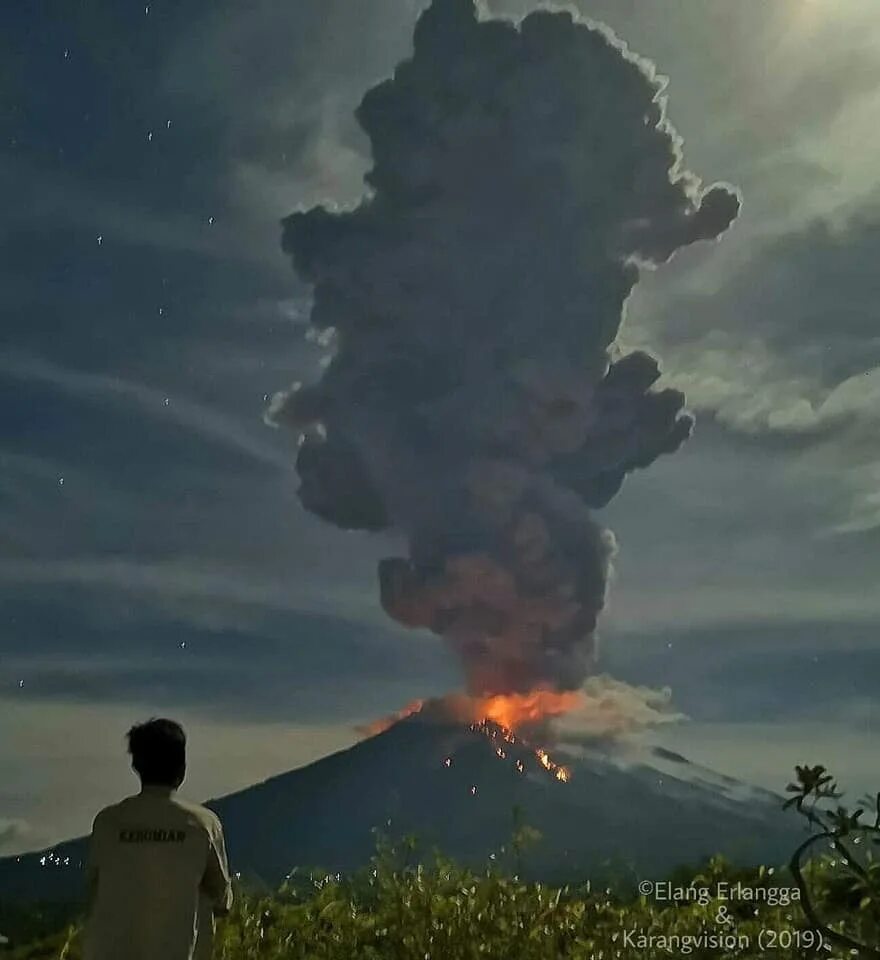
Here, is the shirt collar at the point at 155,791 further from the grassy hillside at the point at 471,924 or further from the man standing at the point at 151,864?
the grassy hillside at the point at 471,924

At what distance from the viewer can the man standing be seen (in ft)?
6.29

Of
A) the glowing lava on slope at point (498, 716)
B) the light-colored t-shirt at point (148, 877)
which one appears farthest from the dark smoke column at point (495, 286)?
the light-colored t-shirt at point (148, 877)

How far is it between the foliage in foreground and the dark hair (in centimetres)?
134

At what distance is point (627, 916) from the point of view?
330cm

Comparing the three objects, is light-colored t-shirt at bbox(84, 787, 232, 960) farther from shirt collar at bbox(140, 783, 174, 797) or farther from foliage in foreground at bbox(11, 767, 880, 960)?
foliage in foreground at bbox(11, 767, 880, 960)

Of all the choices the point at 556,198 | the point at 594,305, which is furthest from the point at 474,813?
the point at 556,198

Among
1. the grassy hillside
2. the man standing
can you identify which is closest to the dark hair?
the man standing

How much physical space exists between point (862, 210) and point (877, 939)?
270cm

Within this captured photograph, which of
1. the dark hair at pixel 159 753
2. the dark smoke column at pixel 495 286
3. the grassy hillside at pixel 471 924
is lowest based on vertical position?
the grassy hillside at pixel 471 924

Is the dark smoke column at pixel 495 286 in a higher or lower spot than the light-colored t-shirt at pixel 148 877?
higher

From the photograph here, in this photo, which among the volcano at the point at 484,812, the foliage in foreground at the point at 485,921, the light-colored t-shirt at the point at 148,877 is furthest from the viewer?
the volcano at the point at 484,812

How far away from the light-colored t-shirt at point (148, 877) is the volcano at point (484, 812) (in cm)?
156

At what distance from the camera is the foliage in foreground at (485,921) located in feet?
10.2

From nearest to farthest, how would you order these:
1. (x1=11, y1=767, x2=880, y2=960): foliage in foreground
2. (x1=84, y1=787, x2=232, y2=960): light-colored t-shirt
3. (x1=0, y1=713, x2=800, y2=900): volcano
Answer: (x1=84, y1=787, x2=232, y2=960): light-colored t-shirt → (x1=11, y1=767, x2=880, y2=960): foliage in foreground → (x1=0, y1=713, x2=800, y2=900): volcano
